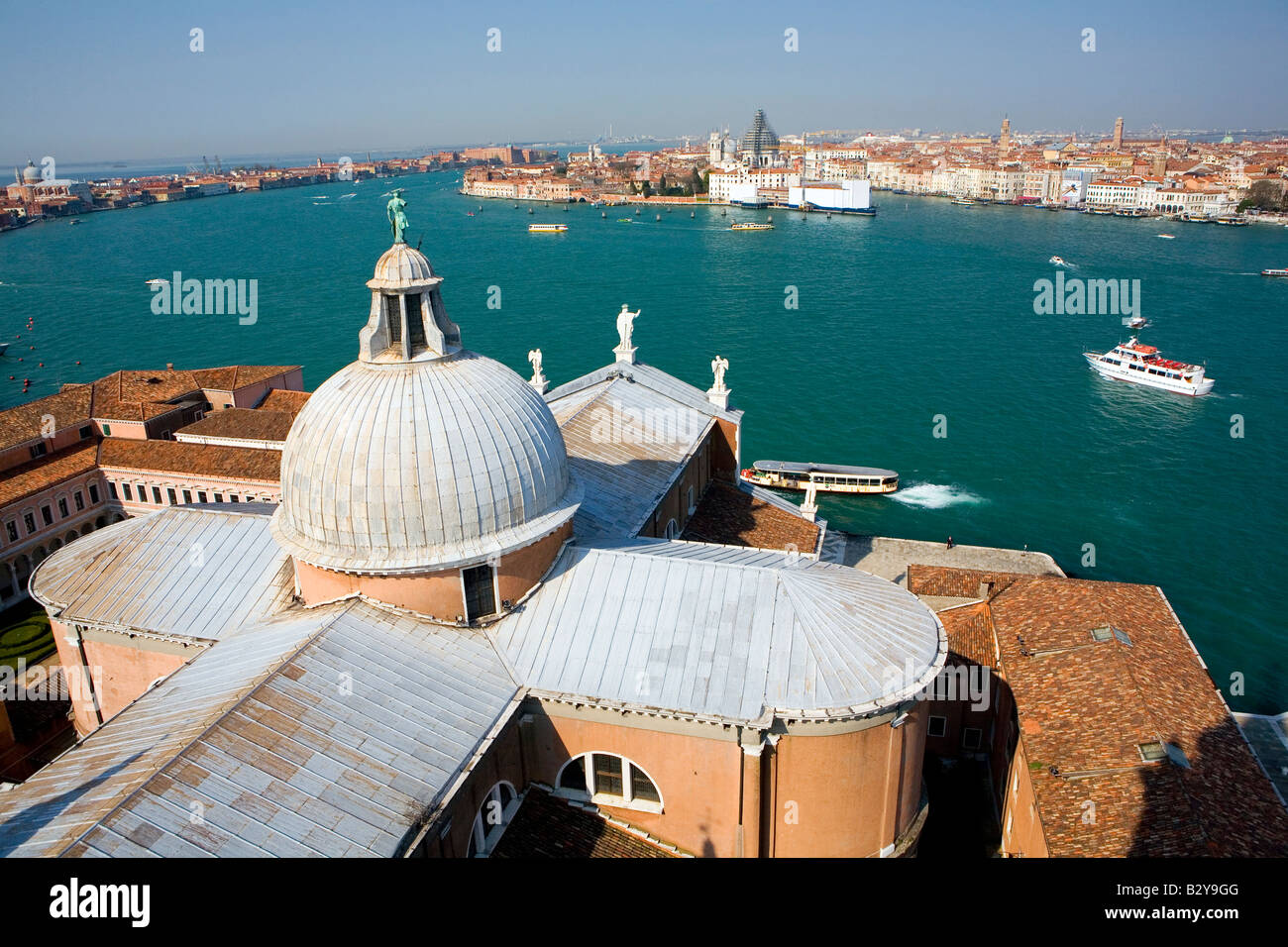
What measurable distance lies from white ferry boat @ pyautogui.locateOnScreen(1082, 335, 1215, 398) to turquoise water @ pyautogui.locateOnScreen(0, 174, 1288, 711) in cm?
101

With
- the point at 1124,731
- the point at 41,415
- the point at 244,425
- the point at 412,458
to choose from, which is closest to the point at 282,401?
the point at 244,425

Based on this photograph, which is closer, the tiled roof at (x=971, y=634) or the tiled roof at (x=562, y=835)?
the tiled roof at (x=562, y=835)

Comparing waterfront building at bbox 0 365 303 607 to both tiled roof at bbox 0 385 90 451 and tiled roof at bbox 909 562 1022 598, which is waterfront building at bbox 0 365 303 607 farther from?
tiled roof at bbox 909 562 1022 598

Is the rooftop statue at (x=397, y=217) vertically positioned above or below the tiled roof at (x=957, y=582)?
above

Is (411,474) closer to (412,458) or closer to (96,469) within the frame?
(412,458)

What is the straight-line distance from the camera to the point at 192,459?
38.1 m

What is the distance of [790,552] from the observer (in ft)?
64.2

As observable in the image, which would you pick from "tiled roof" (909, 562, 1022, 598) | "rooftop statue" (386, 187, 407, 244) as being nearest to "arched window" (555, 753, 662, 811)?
"rooftop statue" (386, 187, 407, 244)

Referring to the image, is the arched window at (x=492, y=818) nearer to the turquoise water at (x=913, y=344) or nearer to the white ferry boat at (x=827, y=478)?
the turquoise water at (x=913, y=344)

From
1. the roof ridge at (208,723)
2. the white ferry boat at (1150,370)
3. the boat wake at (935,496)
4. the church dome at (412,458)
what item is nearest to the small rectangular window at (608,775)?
the church dome at (412,458)

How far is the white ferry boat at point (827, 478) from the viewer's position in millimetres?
46875

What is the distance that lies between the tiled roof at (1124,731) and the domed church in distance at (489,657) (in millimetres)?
3654

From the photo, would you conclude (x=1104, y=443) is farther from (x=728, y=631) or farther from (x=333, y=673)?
(x=333, y=673)

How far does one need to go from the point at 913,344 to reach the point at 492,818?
223ft
